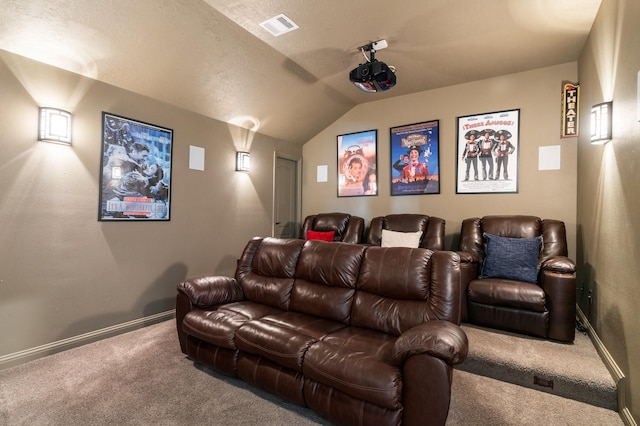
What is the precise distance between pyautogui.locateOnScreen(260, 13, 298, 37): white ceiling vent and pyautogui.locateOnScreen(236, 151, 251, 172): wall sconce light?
1.77 meters

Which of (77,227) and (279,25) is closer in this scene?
(77,227)

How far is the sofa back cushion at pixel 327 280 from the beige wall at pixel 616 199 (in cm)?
169

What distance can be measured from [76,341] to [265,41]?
3.42 m

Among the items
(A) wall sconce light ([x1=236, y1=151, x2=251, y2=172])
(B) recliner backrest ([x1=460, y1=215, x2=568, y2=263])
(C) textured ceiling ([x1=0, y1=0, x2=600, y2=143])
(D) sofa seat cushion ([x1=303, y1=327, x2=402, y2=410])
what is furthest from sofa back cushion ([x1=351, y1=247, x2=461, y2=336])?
(A) wall sconce light ([x1=236, y1=151, x2=251, y2=172])

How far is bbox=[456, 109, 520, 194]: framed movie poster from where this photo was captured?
3.93 metres

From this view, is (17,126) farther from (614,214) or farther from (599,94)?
(599,94)

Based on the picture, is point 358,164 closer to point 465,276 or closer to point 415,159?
point 415,159

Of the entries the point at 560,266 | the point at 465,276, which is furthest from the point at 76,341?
the point at 560,266

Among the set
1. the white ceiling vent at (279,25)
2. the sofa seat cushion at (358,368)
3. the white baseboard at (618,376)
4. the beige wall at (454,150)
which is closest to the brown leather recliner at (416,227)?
the beige wall at (454,150)

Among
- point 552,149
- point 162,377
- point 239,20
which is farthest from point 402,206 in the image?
point 162,377

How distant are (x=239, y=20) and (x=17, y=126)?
2037 mm

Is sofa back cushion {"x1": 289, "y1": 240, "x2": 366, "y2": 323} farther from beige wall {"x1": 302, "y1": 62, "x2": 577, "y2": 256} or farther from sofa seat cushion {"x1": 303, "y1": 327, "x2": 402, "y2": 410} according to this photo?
beige wall {"x1": 302, "y1": 62, "x2": 577, "y2": 256}

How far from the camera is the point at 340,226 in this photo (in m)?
4.64

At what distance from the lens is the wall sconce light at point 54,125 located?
99.1 inches
